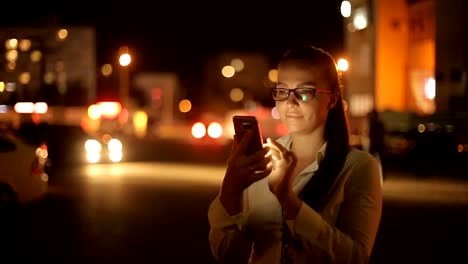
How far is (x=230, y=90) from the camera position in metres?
110

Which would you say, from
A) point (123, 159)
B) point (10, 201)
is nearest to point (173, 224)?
point (10, 201)

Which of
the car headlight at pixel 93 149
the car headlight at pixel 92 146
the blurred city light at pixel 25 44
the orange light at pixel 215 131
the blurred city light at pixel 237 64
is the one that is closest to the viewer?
the car headlight at pixel 93 149

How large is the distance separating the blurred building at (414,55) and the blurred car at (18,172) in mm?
29754

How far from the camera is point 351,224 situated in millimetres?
2926

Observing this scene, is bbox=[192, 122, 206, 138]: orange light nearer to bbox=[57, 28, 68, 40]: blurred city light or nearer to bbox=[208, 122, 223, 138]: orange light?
bbox=[208, 122, 223, 138]: orange light

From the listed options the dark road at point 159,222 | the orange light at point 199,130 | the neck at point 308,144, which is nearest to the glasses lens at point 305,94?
the neck at point 308,144

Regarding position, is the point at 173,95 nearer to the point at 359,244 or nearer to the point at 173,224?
the point at 173,224

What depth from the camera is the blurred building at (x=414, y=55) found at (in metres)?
43.8

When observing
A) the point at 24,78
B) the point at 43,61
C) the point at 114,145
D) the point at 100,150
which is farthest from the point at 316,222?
the point at 24,78

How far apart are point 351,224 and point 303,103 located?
0.44m

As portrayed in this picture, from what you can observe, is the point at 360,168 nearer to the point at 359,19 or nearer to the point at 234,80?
the point at 359,19

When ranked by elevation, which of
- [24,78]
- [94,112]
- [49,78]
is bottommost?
[94,112]

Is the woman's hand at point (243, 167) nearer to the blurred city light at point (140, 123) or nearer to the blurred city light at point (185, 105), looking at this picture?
the blurred city light at point (140, 123)

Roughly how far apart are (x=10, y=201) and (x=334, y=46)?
55.4 m
